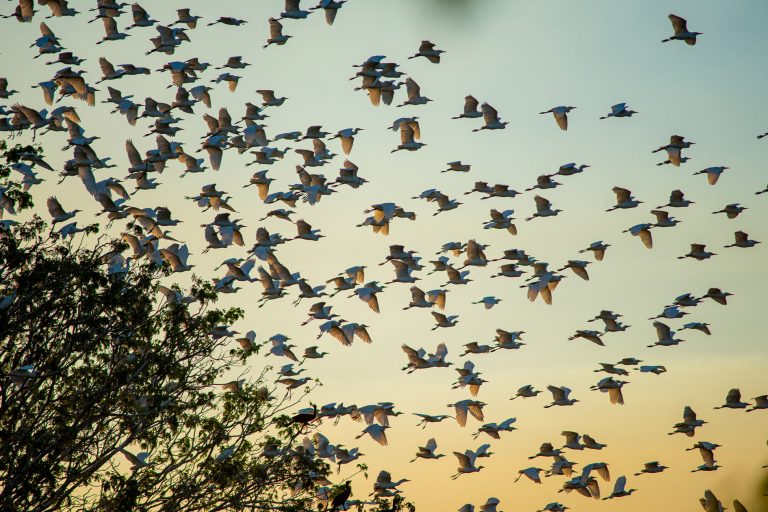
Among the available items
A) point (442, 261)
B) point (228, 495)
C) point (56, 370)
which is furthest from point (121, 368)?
point (442, 261)

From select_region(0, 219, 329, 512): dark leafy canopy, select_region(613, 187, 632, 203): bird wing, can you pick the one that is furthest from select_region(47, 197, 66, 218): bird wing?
select_region(613, 187, 632, 203): bird wing

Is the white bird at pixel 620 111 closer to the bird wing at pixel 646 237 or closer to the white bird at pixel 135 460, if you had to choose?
the bird wing at pixel 646 237

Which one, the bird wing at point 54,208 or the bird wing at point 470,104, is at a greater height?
the bird wing at point 470,104

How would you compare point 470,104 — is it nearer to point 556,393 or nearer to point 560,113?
point 560,113

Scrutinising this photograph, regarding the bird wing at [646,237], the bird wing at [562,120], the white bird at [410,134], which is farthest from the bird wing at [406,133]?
the bird wing at [646,237]

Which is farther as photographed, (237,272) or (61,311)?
(237,272)

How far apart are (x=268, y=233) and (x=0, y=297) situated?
8.74 metres

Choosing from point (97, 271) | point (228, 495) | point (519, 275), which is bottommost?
point (228, 495)

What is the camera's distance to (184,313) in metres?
27.7

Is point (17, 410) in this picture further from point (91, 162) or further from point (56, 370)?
point (91, 162)

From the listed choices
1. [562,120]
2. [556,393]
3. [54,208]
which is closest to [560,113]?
[562,120]

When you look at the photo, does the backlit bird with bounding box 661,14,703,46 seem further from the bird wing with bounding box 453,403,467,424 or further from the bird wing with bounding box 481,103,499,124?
the bird wing with bounding box 453,403,467,424

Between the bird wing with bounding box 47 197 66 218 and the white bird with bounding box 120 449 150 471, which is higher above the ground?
the bird wing with bounding box 47 197 66 218

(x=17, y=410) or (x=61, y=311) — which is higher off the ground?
(x=61, y=311)
